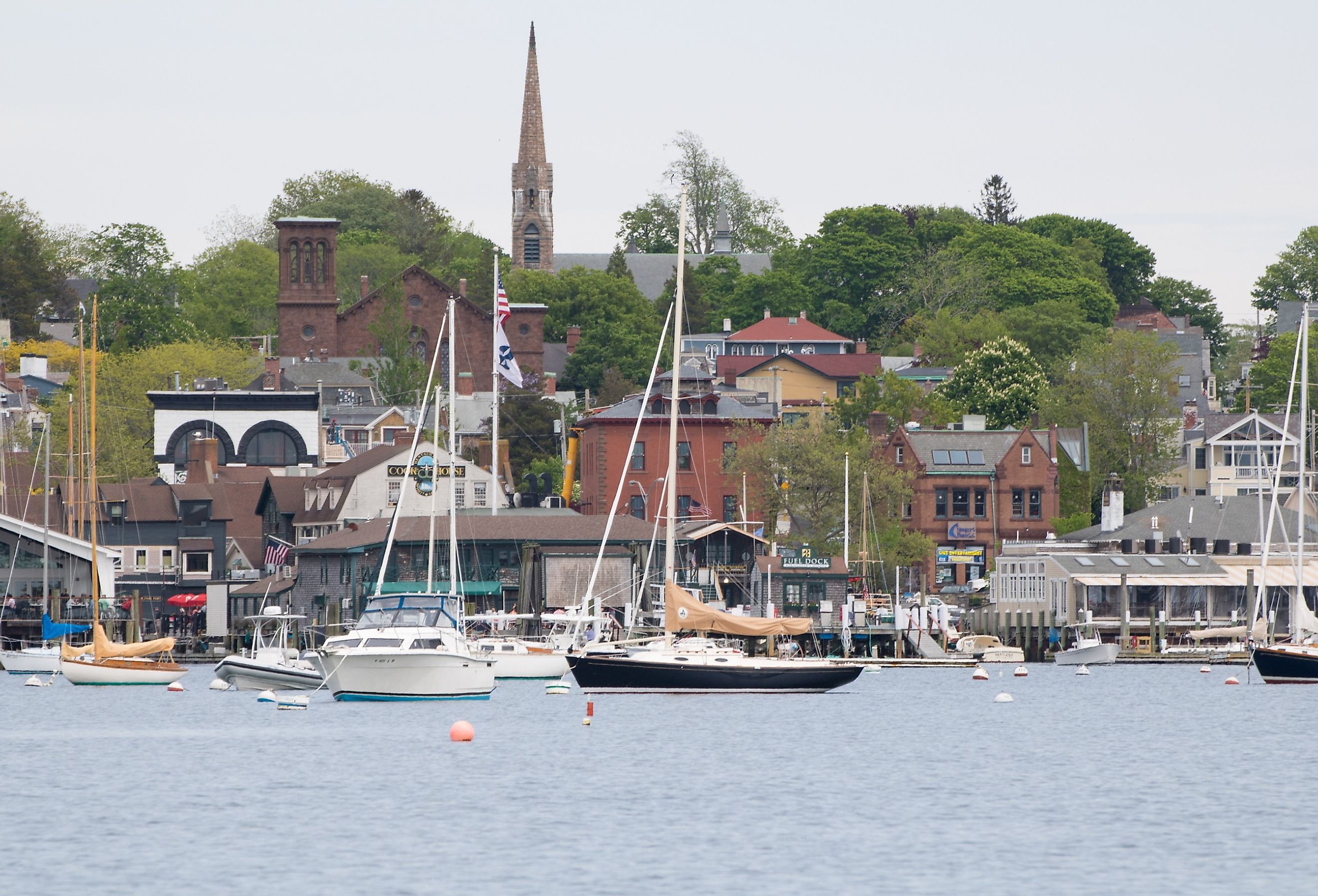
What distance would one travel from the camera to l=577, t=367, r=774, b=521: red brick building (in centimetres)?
12825

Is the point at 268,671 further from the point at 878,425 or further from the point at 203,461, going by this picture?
the point at 203,461

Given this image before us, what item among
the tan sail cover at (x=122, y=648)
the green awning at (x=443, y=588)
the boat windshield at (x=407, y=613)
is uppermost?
the green awning at (x=443, y=588)

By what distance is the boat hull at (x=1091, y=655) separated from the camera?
10200 centimetres

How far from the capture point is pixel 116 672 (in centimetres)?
8594

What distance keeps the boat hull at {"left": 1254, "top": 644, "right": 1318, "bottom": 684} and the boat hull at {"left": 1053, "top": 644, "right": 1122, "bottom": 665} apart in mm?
18003

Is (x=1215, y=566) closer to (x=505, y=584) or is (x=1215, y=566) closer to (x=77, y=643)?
(x=505, y=584)

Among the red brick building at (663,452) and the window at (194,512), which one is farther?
the window at (194,512)

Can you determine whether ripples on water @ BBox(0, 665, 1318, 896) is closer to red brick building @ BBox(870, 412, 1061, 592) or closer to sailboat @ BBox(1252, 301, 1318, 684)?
sailboat @ BBox(1252, 301, 1318, 684)

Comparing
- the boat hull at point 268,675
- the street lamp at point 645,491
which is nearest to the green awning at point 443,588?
the street lamp at point 645,491

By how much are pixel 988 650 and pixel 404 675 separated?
44.0m

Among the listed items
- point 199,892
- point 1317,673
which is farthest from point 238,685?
point 199,892

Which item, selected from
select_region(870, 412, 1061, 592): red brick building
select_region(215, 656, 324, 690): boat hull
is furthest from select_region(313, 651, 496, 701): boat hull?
select_region(870, 412, 1061, 592): red brick building

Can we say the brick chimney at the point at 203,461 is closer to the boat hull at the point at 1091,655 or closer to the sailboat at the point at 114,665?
the sailboat at the point at 114,665

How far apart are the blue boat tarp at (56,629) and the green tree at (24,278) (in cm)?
8461
